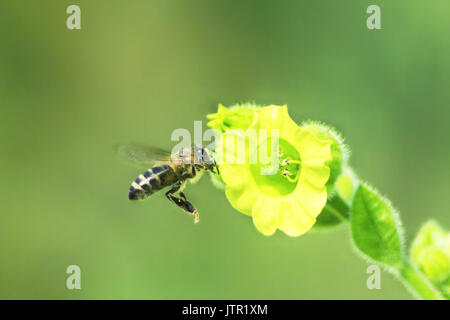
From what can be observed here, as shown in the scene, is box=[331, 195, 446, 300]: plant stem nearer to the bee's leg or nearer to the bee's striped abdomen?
the bee's leg

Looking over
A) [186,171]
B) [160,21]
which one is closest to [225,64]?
[160,21]

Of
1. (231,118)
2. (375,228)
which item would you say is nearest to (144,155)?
(231,118)

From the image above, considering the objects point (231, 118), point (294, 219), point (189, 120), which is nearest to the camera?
point (294, 219)

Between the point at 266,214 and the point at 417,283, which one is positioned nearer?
the point at 266,214

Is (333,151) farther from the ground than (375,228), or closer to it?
farther from the ground

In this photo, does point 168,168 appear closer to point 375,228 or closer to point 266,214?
point 266,214

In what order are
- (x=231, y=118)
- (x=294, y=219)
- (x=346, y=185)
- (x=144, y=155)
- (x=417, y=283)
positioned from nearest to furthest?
(x=294, y=219)
(x=231, y=118)
(x=417, y=283)
(x=346, y=185)
(x=144, y=155)

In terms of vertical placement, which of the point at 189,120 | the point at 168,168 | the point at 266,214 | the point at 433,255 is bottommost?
the point at 433,255

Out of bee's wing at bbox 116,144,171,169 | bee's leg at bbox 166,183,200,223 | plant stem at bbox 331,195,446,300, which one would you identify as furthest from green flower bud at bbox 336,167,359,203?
bee's wing at bbox 116,144,171,169
